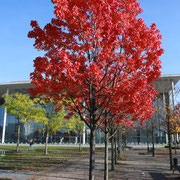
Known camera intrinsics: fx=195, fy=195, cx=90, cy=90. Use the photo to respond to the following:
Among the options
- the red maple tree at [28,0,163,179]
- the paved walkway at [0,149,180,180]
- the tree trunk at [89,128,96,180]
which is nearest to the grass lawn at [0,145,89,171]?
the paved walkway at [0,149,180,180]

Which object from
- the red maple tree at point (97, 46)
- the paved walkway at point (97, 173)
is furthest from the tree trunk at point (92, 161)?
the paved walkway at point (97, 173)

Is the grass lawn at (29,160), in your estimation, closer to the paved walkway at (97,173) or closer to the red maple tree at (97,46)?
the paved walkway at (97,173)

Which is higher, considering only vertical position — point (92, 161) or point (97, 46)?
point (97, 46)

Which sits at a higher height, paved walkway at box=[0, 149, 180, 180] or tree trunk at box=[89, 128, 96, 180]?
tree trunk at box=[89, 128, 96, 180]

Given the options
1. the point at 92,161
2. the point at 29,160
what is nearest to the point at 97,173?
the point at 92,161

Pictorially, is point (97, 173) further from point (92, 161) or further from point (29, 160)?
point (29, 160)

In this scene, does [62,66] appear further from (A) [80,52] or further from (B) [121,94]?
(B) [121,94]

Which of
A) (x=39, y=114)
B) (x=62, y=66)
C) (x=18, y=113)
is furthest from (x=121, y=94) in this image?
(x=18, y=113)

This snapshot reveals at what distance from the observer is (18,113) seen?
27375 millimetres

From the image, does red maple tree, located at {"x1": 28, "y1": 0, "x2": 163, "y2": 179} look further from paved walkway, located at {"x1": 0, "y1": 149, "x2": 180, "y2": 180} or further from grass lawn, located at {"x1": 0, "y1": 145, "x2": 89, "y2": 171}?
grass lawn, located at {"x1": 0, "y1": 145, "x2": 89, "y2": 171}

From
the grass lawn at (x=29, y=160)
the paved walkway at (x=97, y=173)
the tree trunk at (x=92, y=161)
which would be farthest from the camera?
the grass lawn at (x=29, y=160)

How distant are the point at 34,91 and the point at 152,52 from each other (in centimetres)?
480

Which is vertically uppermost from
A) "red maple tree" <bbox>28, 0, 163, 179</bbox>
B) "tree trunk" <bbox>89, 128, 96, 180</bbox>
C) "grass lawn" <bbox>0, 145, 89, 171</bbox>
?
"red maple tree" <bbox>28, 0, 163, 179</bbox>

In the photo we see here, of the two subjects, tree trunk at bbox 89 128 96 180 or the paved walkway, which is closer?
tree trunk at bbox 89 128 96 180
